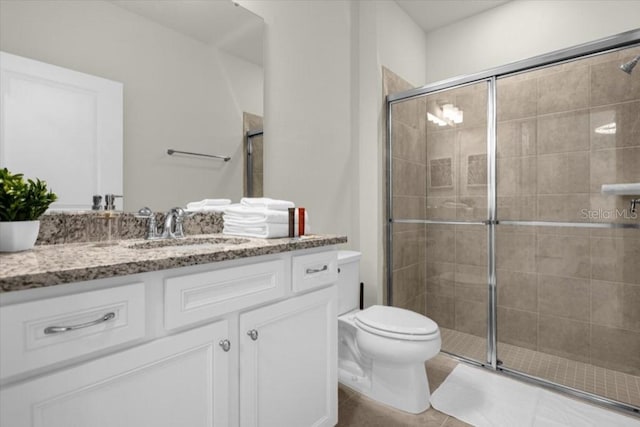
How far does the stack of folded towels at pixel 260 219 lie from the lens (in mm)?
1354

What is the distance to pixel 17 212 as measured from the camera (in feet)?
3.04

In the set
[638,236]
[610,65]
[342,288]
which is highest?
[610,65]

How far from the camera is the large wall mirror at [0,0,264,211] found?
3.87ft

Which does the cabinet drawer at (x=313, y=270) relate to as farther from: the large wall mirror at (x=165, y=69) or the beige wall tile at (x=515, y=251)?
the beige wall tile at (x=515, y=251)

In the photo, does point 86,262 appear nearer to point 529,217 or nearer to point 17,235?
point 17,235

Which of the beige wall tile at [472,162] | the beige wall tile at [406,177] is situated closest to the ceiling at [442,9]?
the beige wall tile at [472,162]

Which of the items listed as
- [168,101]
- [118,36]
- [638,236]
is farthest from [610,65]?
[118,36]

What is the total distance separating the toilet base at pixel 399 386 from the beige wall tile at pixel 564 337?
37.2 inches

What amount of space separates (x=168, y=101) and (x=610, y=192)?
2.30 metres

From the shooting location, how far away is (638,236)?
1771 mm

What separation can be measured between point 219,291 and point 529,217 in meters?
1.93

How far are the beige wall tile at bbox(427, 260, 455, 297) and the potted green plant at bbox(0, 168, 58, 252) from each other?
2.33 meters

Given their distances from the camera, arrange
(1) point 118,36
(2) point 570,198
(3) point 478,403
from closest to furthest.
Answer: (1) point 118,36
(3) point 478,403
(2) point 570,198

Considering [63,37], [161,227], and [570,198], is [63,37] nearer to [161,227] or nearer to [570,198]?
[161,227]
